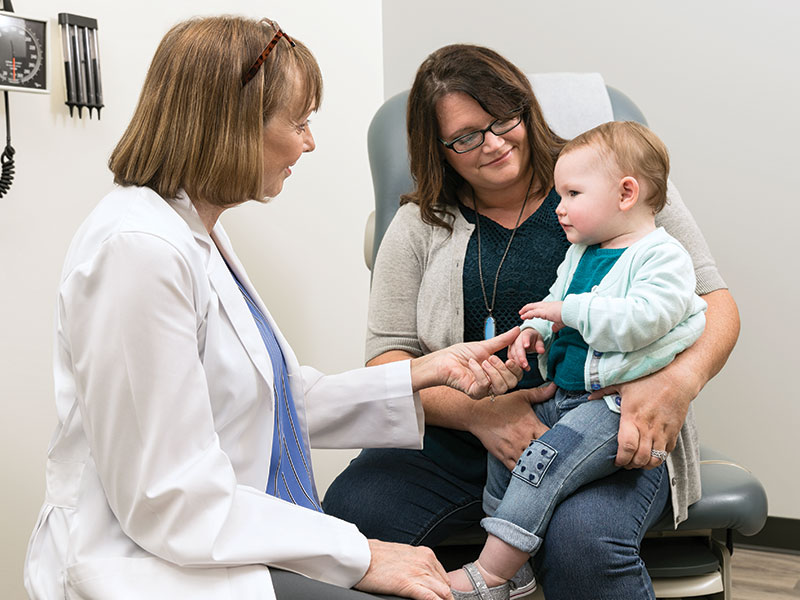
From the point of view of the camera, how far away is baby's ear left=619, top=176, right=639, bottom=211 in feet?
4.25

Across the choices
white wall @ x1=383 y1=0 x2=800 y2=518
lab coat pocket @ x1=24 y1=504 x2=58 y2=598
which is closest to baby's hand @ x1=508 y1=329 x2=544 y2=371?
lab coat pocket @ x1=24 y1=504 x2=58 y2=598

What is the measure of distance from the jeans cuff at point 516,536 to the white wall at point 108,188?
3.24 ft

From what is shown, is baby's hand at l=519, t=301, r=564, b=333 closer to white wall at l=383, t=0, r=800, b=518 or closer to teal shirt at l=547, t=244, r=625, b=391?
teal shirt at l=547, t=244, r=625, b=391

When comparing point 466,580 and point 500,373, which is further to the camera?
point 500,373

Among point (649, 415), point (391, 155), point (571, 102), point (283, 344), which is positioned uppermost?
point (571, 102)

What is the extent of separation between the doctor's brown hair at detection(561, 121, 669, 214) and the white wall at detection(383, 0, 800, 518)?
3.30ft

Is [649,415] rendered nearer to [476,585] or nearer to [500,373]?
[500,373]

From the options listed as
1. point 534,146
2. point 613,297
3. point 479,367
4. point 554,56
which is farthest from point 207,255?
point 554,56

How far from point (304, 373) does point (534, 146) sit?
601 millimetres

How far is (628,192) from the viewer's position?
1312 mm

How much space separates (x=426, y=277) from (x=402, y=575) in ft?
2.13

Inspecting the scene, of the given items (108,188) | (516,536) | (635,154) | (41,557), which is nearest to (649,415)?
(516,536)

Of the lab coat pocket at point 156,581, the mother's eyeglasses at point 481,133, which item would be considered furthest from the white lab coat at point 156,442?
the mother's eyeglasses at point 481,133

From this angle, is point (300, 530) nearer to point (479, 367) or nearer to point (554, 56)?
point (479, 367)
